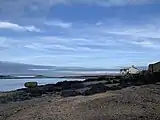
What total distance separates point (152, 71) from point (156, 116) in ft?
43.7

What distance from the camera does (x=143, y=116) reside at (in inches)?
565

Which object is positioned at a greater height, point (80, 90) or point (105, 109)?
point (80, 90)

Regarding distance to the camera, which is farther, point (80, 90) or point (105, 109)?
point (80, 90)

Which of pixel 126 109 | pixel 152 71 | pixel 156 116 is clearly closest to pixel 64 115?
pixel 126 109

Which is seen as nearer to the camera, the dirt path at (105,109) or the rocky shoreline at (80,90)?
the dirt path at (105,109)

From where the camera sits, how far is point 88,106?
637 inches

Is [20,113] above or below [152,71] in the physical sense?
below

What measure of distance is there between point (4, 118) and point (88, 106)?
3750mm

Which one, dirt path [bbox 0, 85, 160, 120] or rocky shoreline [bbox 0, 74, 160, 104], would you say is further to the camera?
rocky shoreline [bbox 0, 74, 160, 104]

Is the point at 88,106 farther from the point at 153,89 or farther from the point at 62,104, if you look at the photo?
the point at 153,89

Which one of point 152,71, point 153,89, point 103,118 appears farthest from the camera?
point 152,71

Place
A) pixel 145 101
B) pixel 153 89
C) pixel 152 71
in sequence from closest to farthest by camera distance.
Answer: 1. pixel 145 101
2. pixel 153 89
3. pixel 152 71

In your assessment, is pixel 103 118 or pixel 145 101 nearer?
pixel 103 118

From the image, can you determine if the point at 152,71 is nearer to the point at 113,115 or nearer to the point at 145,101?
the point at 145,101
